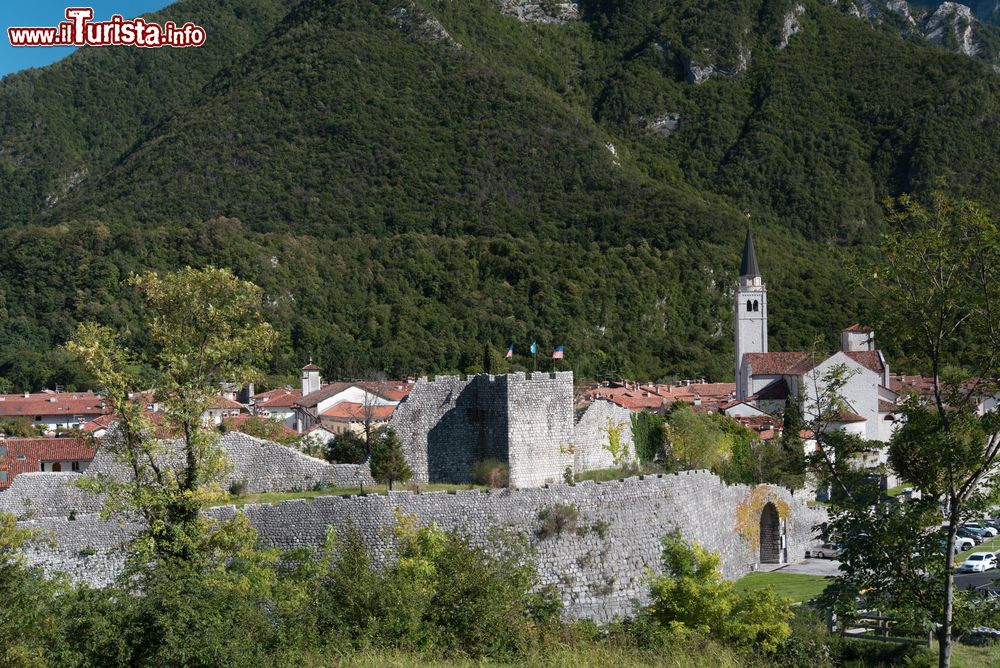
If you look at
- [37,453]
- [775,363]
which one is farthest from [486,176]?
[37,453]

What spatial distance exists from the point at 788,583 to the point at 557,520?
7713mm

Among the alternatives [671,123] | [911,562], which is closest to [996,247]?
[911,562]

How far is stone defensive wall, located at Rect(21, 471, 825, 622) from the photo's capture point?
84.0 feet

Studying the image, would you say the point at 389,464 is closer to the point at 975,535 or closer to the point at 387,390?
the point at 975,535

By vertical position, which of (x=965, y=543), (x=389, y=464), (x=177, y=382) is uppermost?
(x=177, y=382)

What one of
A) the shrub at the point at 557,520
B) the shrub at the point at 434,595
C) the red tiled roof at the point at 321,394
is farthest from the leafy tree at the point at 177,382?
the red tiled roof at the point at 321,394

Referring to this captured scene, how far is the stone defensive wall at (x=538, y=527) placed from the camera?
84.0 feet

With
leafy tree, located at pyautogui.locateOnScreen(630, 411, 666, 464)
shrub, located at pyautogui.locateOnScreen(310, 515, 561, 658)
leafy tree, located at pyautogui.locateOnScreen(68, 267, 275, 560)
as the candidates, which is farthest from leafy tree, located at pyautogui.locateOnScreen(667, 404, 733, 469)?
leafy tree, located at pyautogui.locateOnScreen(68, 267, 275, 560)

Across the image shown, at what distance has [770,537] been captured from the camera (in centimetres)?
3519

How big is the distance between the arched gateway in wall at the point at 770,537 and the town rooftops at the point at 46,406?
4313 centimetres

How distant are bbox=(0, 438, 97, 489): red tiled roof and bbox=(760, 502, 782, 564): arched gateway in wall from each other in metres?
22.2

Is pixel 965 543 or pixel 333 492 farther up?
pixel 333 492

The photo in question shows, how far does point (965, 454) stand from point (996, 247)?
2.35m

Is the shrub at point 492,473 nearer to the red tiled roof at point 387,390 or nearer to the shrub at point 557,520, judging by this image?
the shrub at point 557,520
